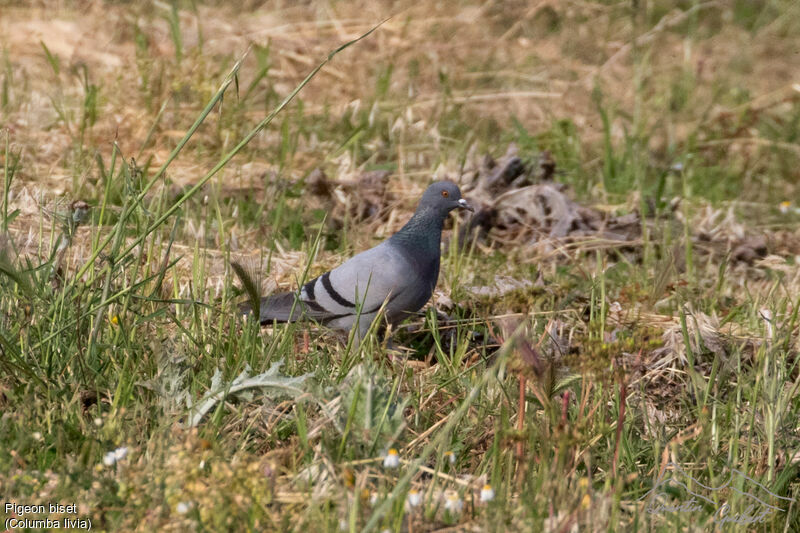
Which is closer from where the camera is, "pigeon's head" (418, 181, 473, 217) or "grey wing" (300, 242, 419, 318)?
"grey wing" (300, 242, 419, 318)

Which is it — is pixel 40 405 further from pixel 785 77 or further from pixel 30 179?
pixel 785 77

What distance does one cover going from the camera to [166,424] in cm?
233

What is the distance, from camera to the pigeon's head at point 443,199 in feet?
13.4

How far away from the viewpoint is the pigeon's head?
13.4 ft

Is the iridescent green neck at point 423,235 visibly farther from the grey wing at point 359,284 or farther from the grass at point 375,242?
the grass at point 375,242

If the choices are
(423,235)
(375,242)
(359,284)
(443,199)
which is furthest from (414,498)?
(375,242)

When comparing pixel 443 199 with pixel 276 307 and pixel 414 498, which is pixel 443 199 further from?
pixel 414 498

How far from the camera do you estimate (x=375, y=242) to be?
4.84m

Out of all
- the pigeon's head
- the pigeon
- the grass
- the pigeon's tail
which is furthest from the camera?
the pigeon's head

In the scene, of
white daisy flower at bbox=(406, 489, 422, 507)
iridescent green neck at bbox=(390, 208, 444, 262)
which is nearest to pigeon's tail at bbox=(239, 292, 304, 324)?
iridescent green neck at bbox=(390, 208, 444, 262)

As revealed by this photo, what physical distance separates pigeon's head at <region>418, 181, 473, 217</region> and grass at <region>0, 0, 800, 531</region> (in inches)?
11.2

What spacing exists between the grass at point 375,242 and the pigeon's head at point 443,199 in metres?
0.28

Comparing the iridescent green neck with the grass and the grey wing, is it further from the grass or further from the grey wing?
the grass

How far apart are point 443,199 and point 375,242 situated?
0.82 m
